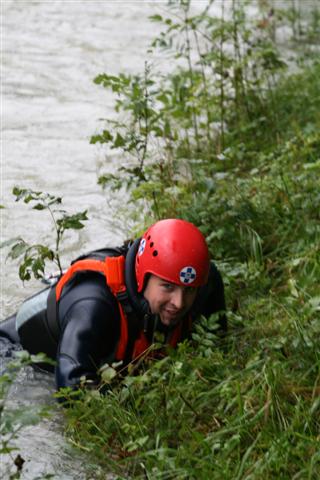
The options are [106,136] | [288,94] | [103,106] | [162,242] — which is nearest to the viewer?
[162,242]

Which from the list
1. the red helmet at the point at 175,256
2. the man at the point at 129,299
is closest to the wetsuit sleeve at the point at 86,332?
the man at the point at 129,299

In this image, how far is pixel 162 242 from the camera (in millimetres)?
5598

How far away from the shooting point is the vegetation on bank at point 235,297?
15.8ft

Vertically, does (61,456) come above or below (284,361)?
below

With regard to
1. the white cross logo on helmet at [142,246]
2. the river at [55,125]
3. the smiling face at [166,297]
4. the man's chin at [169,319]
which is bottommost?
the river at [55,125]

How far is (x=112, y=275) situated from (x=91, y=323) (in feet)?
1.16

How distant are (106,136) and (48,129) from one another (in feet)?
10.7

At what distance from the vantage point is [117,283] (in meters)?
5.64

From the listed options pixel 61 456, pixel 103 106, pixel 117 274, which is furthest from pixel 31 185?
pixel 61 456

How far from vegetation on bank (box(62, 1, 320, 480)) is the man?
6.2 inches

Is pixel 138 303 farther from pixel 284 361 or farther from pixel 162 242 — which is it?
pixel 284 361

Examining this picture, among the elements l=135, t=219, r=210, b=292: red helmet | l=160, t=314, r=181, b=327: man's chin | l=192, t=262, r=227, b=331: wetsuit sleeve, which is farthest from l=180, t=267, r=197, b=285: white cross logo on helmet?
l=192, t=262, r=227, b=331: wetsuit sleeve

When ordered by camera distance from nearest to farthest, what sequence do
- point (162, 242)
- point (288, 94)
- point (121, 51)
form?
point (162, 242) → point (288, 94) → point (121, 51)

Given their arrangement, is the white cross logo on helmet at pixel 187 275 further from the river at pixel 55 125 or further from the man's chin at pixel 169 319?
the river at pixel 55 125
